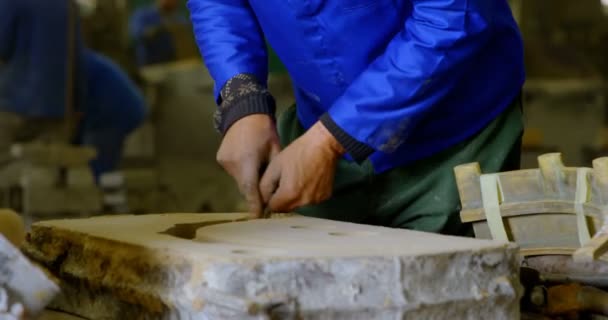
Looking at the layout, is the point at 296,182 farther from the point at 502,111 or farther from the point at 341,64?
the point at 502,111

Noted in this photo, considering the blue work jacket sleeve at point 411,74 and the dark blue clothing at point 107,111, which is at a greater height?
the blue work jacket sleeve at point 411,74

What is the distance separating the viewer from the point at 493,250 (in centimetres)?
170

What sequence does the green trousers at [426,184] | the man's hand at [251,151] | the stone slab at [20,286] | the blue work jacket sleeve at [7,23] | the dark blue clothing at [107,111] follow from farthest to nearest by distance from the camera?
the dark blue clothing at [107,111] < the blue work jacket sleeve at [7,23] < the green trousers at [426,184] < the man's hand at [251,151] < the stone slab at [20,286]

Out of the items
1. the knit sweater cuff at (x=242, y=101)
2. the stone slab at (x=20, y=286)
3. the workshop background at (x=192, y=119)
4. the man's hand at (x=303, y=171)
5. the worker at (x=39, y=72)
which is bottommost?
the workshop background at (x=192, y=119)

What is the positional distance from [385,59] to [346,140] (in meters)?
0.20

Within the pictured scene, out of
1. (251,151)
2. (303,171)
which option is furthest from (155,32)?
(303,171)

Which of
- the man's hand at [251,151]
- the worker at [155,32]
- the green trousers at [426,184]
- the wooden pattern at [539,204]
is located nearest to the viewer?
the wooden pattern at [539,204]

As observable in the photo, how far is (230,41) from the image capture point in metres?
2.57

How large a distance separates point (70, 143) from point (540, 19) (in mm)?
6498

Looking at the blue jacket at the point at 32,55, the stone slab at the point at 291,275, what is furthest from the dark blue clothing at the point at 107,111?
the stone slab at the point at 291,275

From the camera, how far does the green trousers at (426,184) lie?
2443mm

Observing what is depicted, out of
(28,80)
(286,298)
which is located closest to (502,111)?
(286,298)

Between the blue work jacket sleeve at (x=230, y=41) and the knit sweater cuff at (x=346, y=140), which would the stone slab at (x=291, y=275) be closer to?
the knit sweater cuff at (x=346, y=140)

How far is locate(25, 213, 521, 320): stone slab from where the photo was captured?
1569mm
